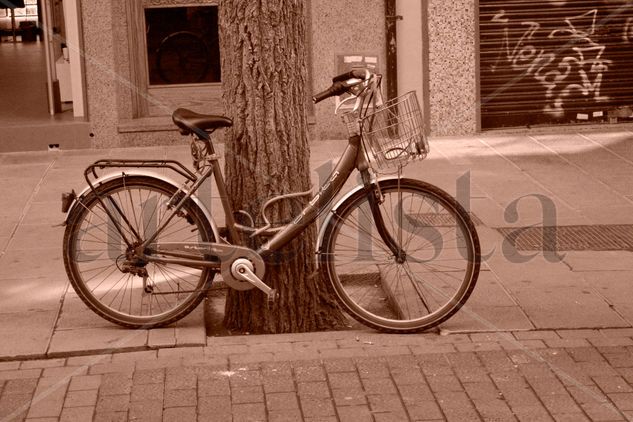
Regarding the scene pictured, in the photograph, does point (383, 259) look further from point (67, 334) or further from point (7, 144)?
point (7, 144)

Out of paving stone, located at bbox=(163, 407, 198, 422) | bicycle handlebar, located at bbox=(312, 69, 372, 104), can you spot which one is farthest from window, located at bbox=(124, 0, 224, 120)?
paving stone, located at bbox=(163, 407, 198, 422)

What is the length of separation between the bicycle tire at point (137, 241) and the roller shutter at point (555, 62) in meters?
5.62

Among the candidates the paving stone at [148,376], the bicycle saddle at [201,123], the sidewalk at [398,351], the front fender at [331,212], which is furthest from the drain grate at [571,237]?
the paving stone at [148,376]

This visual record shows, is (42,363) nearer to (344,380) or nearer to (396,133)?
(344,380)

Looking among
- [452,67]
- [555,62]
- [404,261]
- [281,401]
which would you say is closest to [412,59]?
[452,67]

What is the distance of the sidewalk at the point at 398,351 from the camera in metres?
5.35

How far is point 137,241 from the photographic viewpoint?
20.8 ft

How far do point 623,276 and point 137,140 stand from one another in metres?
5.64

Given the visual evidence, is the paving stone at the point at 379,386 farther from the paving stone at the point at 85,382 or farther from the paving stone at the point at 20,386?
the paving stone at the point at 20,386

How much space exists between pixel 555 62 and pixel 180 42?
141 inches

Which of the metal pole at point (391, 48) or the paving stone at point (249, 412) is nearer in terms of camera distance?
the paving stone at point (249, 412)

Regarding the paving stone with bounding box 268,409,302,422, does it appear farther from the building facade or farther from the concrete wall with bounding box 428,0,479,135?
the concrete wall with bounding box 428,0,479,135

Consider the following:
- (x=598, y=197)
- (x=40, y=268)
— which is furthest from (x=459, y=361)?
(x=598, y=197)

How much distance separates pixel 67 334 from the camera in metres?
6.27
